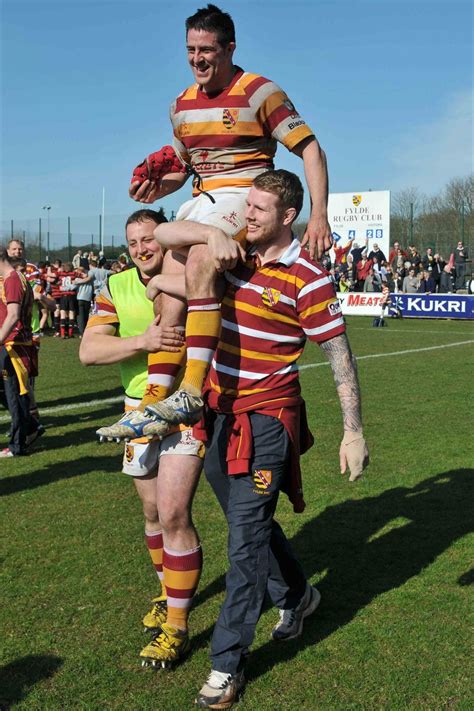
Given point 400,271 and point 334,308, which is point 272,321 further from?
point 400,271

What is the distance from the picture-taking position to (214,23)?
4094mm

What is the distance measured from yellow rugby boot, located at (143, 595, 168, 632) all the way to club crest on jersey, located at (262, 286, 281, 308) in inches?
70.7

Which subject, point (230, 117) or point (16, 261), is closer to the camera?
point (230, 117)

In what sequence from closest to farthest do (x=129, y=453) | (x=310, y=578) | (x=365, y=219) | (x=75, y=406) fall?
(x=129, y=453)
(x=310, y=578)
(x=75, y=406)
(x=365, y=219)

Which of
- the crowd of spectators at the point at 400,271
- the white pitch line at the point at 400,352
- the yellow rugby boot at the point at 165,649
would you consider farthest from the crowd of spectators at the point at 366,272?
the yellow rugby boot at the point at 165,649

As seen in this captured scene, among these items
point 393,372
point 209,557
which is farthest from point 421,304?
point 209,557

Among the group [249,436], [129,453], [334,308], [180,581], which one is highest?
[334,308]

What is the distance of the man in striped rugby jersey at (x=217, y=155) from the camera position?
3.92 m

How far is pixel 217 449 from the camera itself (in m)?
4.09

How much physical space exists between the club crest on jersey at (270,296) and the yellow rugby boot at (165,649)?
66.3 inches

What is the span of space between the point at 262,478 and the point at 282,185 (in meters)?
1.32

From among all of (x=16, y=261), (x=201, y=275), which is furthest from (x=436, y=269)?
(x=201, y=275)

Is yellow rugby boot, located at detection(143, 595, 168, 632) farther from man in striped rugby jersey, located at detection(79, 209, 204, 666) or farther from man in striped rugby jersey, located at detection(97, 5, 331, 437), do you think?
man in striped rugby jersey, located at detection(97, 5, 331, 437)

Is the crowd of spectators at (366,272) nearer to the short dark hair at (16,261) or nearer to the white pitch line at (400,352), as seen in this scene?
the white pitch line at (400,352)
